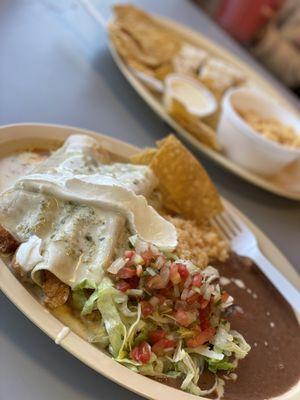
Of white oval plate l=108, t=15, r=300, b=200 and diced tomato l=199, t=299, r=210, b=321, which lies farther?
white oval plate l=108, t=15, r=300, b=200

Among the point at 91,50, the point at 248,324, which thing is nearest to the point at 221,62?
the point at 91,50

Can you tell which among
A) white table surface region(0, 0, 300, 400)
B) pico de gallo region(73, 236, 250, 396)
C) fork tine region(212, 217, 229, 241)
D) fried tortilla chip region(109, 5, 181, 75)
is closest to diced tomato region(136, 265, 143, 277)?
pico de gallo region(73, 236, 250, 396)

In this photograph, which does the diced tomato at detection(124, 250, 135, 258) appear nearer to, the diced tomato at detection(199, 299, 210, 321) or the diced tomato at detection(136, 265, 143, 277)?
the diced tomato at detection(136, 265, 143, 277)

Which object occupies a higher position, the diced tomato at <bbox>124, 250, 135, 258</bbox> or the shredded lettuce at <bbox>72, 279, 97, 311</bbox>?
the diced tomato at <bbox>124, 250, 135, 258</bbox>

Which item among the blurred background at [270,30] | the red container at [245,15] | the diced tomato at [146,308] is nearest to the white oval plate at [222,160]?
the diced tomato at [146,308]

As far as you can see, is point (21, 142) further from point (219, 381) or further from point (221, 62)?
point (221, 62)

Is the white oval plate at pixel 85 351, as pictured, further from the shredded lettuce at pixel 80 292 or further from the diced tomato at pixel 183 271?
the diced tomato at pixel 183 271
